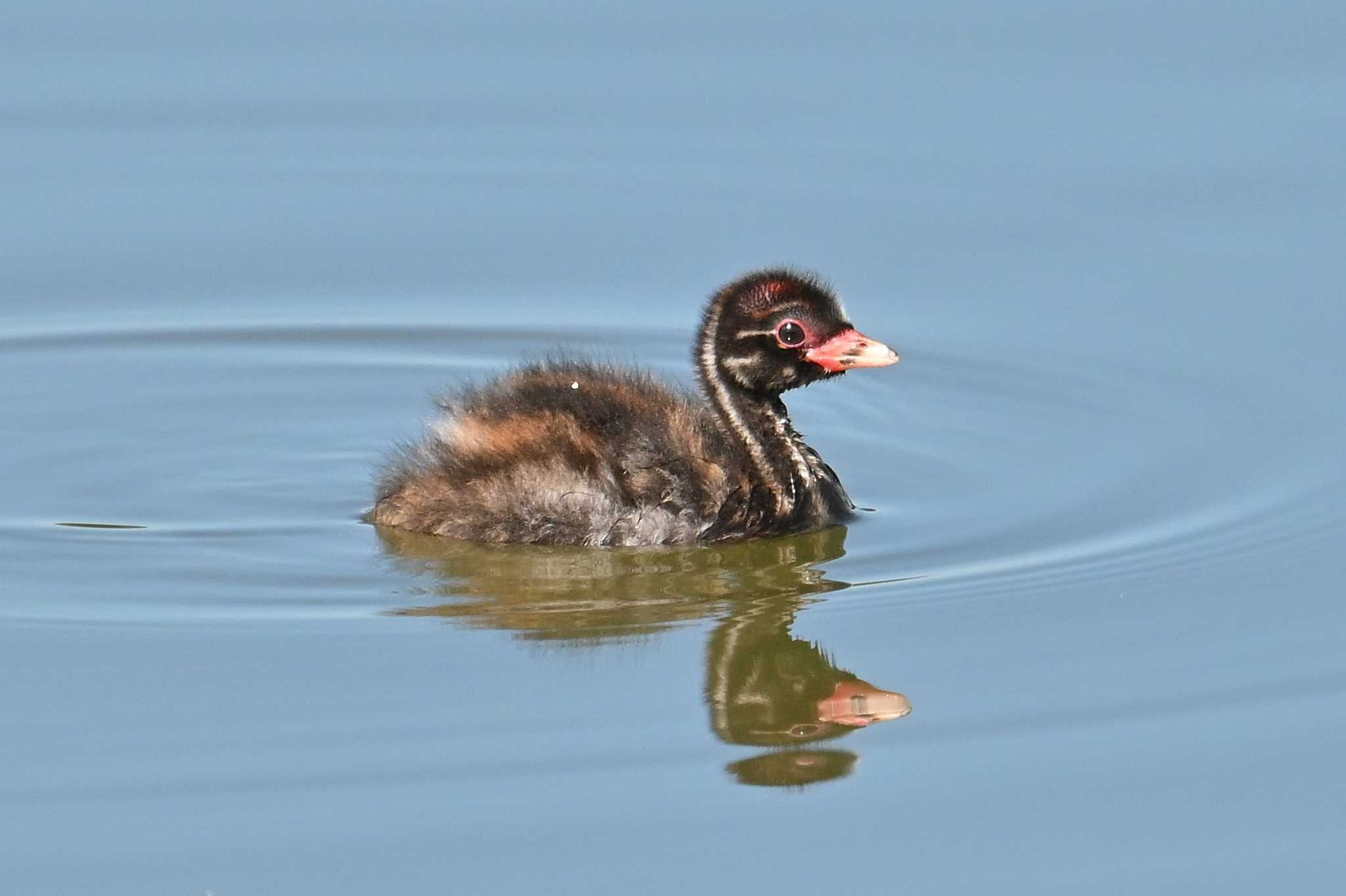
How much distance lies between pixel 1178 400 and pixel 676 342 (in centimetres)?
264

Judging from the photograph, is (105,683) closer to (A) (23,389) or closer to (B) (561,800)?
(B) (561,800)

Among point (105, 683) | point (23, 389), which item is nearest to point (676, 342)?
point (23, 389)

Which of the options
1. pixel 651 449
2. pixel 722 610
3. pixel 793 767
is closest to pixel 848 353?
pixel 651 449

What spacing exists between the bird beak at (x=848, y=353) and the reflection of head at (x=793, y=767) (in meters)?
2.87

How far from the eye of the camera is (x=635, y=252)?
1391cm

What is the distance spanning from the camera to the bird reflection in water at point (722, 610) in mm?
8664

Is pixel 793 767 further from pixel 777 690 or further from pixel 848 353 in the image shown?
pixel 848 353

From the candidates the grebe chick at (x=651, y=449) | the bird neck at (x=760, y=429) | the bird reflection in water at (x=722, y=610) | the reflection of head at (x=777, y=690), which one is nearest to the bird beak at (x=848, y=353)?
the grebe chick at (x=651, y=449)

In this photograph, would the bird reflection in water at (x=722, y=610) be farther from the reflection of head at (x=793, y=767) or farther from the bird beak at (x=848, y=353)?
the bird beak at (x=848, y=353)

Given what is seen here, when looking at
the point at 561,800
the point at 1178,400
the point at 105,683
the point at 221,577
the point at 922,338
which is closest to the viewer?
the point at 561,800

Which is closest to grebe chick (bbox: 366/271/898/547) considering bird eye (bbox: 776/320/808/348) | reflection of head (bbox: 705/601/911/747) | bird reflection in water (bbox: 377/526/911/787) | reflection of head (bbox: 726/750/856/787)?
bird eye (bbox: 776/320/808/348)

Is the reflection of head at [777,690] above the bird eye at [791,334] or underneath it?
underneath

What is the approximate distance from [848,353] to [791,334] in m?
0.26

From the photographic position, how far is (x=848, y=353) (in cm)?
1100
